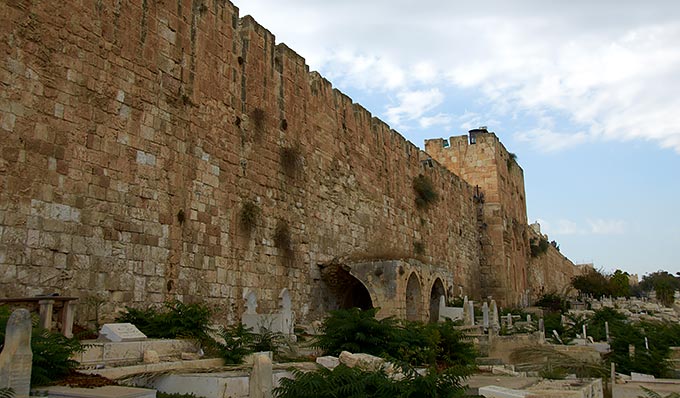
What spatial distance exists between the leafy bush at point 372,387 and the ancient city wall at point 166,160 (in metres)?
4.62

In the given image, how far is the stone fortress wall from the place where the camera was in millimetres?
8477

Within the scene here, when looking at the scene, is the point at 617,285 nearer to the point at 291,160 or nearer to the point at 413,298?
the point at 413,298

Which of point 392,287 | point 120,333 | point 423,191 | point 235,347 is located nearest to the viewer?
point 120,333

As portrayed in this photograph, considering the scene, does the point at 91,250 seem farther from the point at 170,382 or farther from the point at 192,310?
the point at 170,382

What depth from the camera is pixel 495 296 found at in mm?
28250

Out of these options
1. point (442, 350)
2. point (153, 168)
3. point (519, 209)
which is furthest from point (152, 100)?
point (519, 209)

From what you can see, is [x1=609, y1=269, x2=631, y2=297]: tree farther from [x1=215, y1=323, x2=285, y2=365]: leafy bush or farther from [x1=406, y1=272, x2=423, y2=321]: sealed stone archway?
[x1=215, y1=323, x2=285, y2=365]: leafy bush

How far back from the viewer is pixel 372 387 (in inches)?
215

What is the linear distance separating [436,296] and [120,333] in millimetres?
12763

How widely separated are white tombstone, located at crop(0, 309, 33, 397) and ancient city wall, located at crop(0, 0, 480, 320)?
306 centimetres

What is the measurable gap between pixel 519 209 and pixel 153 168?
2725 centimetres

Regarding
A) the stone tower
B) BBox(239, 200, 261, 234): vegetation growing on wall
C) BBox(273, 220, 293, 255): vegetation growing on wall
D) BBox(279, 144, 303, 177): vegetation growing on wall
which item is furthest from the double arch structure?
the stone tower

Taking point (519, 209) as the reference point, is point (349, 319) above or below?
below

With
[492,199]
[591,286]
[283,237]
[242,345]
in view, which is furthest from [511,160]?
[242,345]
